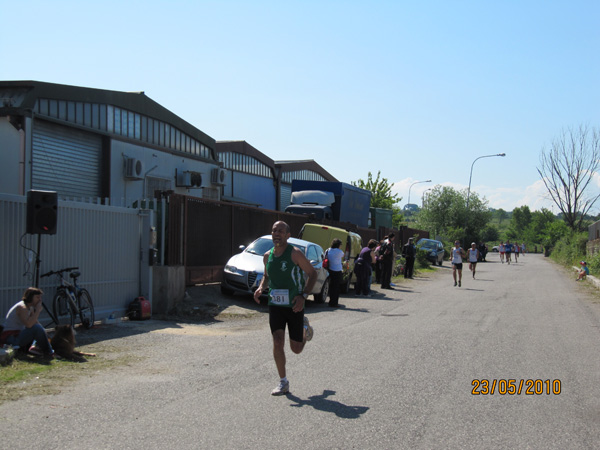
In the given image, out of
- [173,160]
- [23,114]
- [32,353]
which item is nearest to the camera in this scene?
[32,353]

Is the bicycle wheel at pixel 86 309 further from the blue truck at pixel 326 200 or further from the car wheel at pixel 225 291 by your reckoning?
the blue truck at pixel 326 200

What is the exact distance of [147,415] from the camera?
561 centimetres

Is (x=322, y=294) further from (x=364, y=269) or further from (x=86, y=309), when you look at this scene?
(x=86, y=309)

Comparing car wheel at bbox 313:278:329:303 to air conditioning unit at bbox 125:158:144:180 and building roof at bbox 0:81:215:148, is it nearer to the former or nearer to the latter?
air conditioning unit at bbox 125:158:144:180

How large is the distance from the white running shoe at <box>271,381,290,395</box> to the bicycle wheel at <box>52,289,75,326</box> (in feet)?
17.9

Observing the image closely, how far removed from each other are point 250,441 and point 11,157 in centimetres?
1547

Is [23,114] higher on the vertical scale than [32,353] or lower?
higher

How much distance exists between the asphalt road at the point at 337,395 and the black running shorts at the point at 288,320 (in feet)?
1.89

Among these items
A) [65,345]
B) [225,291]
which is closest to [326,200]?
[225,291]

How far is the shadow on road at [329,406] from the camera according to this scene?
5.68m

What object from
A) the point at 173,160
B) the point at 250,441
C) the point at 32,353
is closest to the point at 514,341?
the point at 250,441

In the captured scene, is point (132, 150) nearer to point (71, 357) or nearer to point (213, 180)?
point (213, 180)

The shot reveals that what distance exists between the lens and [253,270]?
14.9 metres

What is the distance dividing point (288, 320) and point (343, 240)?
13.4 m
